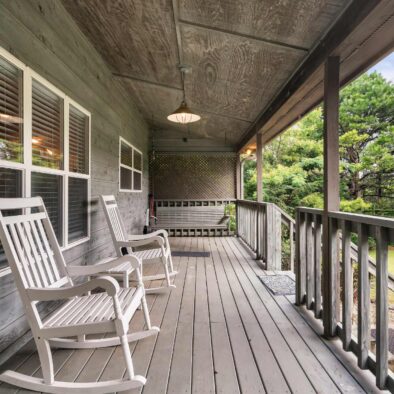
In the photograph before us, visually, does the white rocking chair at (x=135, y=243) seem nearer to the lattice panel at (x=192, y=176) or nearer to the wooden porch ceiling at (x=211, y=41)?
the wooden porch ceiling at (x=211, y=41)

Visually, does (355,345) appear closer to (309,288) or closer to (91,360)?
(309,288)

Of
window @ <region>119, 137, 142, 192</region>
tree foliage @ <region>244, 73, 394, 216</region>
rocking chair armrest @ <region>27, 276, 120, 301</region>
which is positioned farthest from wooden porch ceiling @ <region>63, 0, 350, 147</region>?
tree foliage @ <region>244, 73, 394, 216</region>

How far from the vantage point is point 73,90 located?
302cm

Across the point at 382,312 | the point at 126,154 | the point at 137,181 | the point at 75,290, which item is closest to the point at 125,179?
the point at 126,154

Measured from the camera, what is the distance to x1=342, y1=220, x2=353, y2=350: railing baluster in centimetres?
195

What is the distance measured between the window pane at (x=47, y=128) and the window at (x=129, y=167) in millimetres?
2227

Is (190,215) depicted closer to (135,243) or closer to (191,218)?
(191,218)

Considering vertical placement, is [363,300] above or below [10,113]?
below

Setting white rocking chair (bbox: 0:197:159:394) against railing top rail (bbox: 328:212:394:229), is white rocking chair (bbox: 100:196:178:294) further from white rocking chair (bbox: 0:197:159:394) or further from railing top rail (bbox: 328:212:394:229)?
railing top rail (bbox: 328:212:394:229)

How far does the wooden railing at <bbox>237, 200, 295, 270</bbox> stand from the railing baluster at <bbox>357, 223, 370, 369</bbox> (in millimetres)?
2218

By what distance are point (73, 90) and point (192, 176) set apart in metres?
5.35

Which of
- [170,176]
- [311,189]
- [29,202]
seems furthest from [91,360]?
[311,189]

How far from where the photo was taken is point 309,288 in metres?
2.64

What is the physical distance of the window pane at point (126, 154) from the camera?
17.1ft
